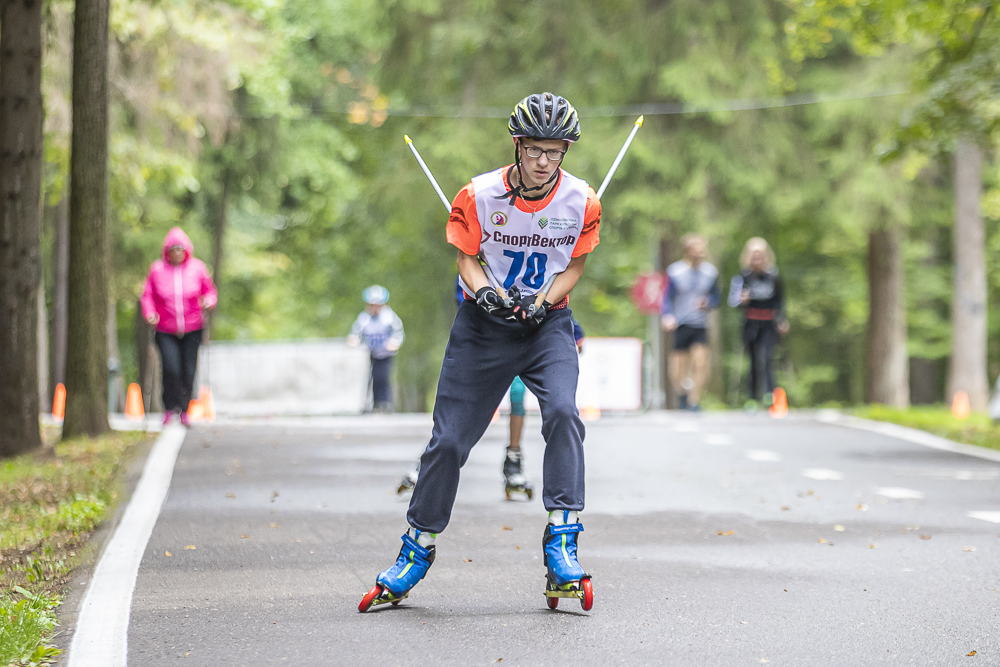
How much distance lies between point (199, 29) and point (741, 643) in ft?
46.8

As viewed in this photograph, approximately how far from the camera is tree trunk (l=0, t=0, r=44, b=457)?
35.6 feet

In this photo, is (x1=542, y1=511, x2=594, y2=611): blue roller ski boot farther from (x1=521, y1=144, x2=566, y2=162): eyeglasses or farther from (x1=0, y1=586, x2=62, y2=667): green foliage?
(x1=0, y1=586, x2=62, y2=667): green foliage

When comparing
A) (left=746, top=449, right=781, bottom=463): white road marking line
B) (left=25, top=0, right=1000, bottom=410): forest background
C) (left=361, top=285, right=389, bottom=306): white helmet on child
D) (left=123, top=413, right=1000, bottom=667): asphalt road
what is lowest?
(left=123, top=413, right=1000, bottom=667): asphalt road

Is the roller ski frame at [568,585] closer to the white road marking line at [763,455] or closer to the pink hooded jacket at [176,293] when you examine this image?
the white road marking line at [763,455]

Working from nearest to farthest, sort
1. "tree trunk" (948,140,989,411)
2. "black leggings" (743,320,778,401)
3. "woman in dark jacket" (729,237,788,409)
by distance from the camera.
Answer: "woman in dark jacket" (729,237,788,409), "black leggings" (743,320,778,401), "tree trunk" (948,140,989,411)

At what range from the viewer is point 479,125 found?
23.0m

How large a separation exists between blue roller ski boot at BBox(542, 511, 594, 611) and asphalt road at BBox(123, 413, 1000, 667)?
107 millimetres

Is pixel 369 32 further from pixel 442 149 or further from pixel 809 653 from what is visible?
pixel 809 653

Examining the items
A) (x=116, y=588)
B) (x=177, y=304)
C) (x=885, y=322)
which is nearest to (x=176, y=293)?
(x=177, y=304)

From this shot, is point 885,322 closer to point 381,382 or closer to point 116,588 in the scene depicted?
point 381,382

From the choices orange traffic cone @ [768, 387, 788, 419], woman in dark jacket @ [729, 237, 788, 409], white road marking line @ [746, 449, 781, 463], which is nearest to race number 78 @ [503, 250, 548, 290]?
white road marking line @ [746, 449, 781, 463]

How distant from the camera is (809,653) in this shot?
182 inches

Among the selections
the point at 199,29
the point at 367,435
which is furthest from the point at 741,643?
the point at 199,29

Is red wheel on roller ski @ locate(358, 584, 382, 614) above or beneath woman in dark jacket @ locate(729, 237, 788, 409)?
beneath
